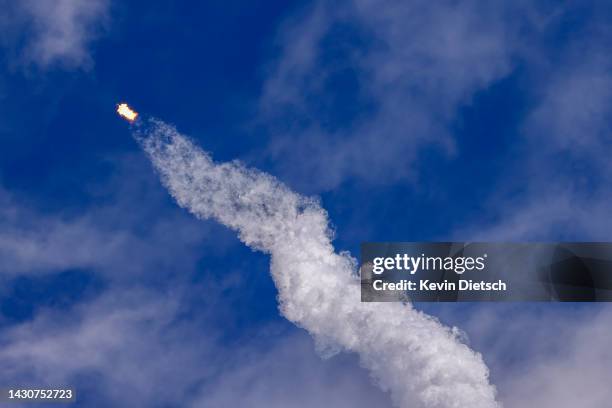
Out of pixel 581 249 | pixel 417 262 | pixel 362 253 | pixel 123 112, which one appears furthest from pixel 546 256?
pixel 123 112

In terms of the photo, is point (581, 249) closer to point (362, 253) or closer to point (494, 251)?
point (494, 251)

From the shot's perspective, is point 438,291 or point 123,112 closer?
point 438,291

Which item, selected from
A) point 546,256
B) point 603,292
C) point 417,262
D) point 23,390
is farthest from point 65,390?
point 603,292

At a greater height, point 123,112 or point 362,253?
point 123,112

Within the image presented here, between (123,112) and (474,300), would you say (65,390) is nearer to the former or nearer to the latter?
(123,112)

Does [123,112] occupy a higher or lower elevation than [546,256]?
higher

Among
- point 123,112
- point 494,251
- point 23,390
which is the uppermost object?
point 123,112

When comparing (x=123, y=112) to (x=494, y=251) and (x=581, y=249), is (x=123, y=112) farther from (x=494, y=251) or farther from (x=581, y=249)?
(x=581, y=249)

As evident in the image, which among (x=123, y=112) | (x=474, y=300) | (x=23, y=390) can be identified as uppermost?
(x=123, y=112)

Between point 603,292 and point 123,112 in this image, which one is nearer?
point 603,292
